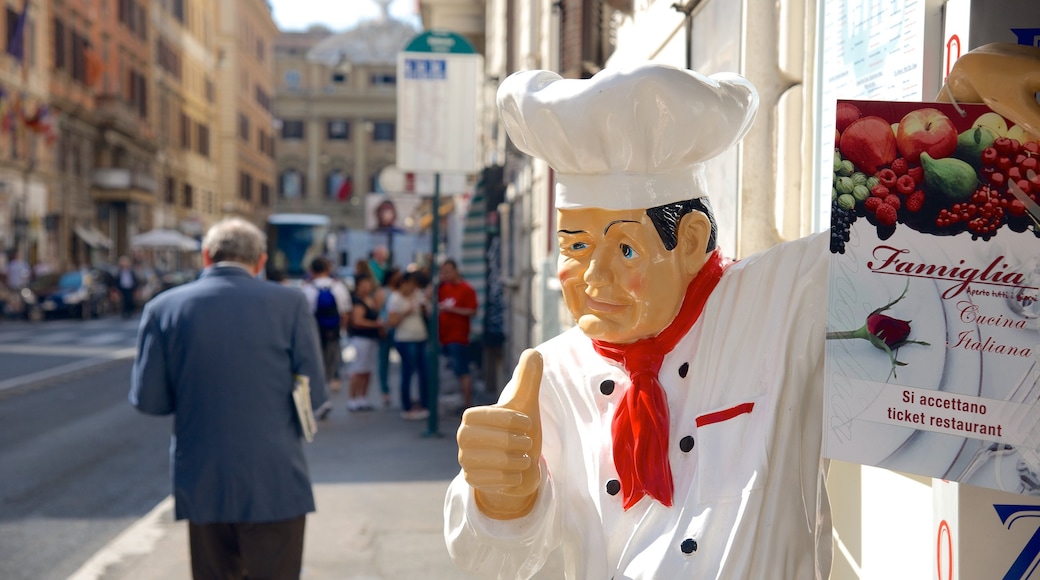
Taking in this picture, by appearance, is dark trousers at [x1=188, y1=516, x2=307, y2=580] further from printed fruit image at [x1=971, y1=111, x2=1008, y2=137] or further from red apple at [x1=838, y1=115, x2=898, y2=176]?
printed fruit image at [x1=971, y1=111, x2=1008, y2=137]

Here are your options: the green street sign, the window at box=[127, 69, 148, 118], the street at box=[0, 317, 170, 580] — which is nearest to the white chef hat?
the street at box=[0, 317, 170, 580]

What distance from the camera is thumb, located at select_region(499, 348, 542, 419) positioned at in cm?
192

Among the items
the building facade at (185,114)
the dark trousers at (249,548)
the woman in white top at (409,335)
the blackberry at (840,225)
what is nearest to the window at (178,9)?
the building facade at (185,114)

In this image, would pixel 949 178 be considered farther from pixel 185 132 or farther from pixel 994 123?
pixel 185 132

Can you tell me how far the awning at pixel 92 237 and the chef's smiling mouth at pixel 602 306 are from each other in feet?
126

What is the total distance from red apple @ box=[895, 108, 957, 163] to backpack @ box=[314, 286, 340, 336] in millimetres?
9642

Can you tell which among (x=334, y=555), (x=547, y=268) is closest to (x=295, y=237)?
(x=547, y=268)

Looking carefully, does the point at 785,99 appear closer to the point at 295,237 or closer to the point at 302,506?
the point at 302,506

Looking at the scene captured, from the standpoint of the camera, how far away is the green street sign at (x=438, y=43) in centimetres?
974

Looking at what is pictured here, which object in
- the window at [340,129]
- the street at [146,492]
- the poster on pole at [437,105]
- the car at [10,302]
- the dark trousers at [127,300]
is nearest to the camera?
the street at [146,492]

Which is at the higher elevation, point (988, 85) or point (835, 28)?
point (835, 28)

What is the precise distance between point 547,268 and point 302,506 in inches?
182

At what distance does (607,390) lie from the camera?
206 cm

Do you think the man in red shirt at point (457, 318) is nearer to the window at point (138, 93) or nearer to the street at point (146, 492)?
the street at point (146, 492)
